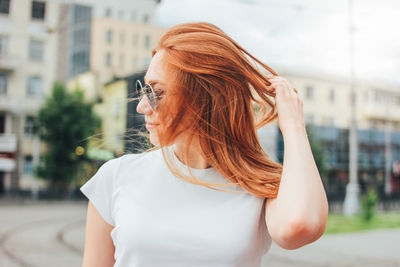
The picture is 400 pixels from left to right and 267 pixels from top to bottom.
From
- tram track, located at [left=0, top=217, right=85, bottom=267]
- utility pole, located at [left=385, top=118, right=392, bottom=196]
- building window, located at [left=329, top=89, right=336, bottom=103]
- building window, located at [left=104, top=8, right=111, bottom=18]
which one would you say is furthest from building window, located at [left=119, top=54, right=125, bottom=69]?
utility pole, located at [left=385, top=118, right=392, bottom=196]

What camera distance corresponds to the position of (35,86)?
2817 centimetres

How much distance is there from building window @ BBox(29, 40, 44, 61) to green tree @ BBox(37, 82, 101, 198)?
10.2ft

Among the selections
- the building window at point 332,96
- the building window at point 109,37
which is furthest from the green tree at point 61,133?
the building window at point 332,96

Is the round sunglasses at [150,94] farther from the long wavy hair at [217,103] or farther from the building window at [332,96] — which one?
the building window at [332,96]

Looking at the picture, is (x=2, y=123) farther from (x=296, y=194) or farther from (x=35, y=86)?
(x=296, y=194)

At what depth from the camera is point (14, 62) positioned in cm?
2653

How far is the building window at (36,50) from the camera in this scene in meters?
27.7

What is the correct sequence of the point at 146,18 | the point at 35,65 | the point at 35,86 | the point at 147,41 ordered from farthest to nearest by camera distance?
1. the point at 35,86
2. the point at 35,65
3. the point at 147,41
4. the point at 146,18

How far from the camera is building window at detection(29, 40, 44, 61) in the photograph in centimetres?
2767

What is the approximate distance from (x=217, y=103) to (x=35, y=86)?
95.5ft

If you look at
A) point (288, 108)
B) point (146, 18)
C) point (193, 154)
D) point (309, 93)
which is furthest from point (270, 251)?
point (309, 93)

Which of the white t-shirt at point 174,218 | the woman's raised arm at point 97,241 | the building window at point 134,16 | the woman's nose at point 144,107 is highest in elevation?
the woman's nose at point 144,107

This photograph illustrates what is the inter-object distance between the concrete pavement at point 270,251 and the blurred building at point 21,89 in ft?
53.2

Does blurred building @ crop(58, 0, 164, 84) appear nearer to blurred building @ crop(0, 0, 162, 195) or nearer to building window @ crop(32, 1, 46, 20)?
blurred building @ crop(0, 0, 162, 195)
